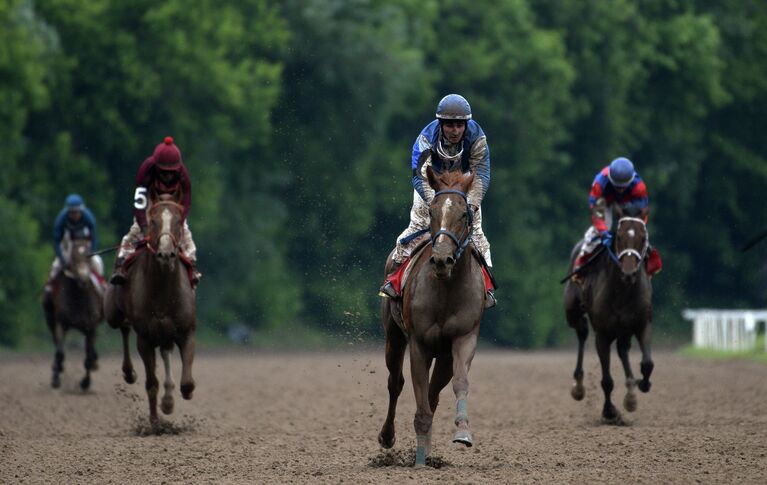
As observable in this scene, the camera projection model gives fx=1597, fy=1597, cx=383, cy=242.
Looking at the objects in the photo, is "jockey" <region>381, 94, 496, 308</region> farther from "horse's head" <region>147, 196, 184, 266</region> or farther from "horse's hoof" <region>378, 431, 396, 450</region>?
"horse's head" <region>147, 196, 184, 266</region>

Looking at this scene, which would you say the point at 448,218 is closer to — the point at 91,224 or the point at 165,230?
the point at 165,230

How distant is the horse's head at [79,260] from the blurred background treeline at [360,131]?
14.2 metres

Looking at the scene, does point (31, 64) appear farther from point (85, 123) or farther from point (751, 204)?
point (751, 204)

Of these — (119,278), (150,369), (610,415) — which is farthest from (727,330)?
(150,369)

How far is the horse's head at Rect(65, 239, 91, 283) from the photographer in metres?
22.4

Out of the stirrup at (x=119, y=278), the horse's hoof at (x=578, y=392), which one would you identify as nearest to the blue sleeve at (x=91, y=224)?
the stirrup at (x=119, y=278)

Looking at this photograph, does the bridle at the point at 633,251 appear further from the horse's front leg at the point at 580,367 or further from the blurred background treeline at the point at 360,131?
the blurred background treeline at the point at 360,131

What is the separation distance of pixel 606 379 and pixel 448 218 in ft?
18.5

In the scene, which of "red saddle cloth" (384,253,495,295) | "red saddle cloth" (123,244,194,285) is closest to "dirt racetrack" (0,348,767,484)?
"red saddle cloth" (384,253,495,295)

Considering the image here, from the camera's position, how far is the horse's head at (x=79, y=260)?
22406 mm

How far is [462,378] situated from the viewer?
11.8 meters

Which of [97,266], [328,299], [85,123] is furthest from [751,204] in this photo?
[97,266]

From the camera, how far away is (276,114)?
4625 centimetres

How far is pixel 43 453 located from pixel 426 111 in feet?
118
